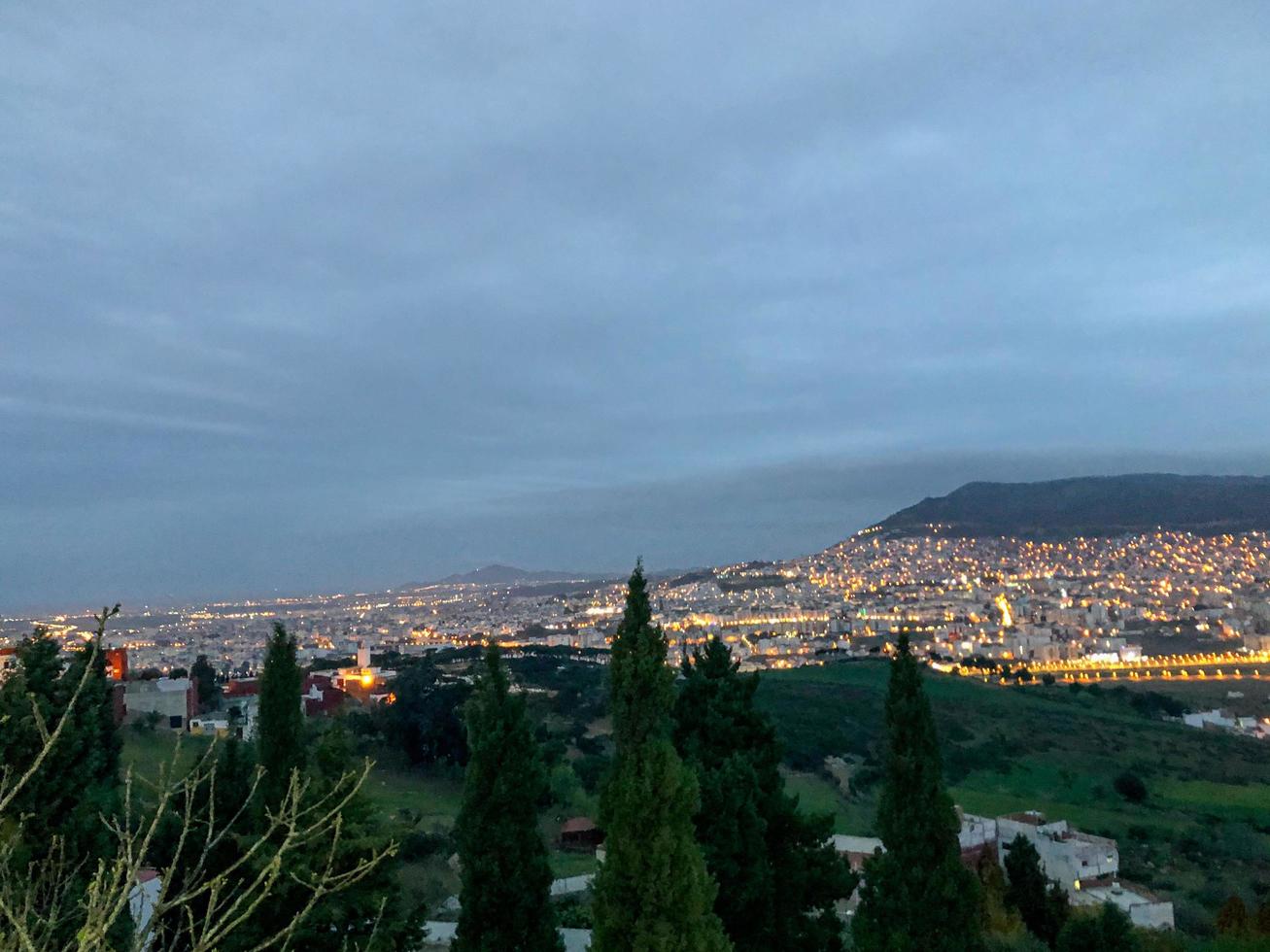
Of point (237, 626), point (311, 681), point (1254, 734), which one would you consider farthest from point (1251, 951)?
point (237, 626)

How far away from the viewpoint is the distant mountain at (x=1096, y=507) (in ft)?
320

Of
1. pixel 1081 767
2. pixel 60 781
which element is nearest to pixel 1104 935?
pixel 60 781

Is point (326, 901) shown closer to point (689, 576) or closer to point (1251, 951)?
point (1251, 951)

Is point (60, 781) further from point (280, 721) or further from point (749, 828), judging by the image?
point (749, 828)

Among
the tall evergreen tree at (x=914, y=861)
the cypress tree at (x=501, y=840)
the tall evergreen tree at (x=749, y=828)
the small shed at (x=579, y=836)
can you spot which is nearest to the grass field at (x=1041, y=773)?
the small shed at (x=579, y=836)

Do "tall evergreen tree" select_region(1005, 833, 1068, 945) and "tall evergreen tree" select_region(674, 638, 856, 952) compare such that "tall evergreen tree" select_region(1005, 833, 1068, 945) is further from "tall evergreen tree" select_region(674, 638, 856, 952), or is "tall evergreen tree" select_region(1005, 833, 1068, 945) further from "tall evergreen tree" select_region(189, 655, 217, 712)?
"tall evergreen tree" select_region(189, 655, 217, 712)

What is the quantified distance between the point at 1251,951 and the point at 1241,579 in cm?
8151

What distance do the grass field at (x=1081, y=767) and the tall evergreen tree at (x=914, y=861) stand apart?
420 inches

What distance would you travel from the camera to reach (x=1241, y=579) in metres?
79.6

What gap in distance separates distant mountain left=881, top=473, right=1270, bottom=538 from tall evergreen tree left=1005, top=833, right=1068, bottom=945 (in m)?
92.3

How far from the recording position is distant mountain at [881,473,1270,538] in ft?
320

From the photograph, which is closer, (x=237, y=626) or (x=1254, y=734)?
(x=1254, y=734)

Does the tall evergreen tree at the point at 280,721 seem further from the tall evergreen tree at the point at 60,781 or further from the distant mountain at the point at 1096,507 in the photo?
the distant mountain at the point at 1096,507

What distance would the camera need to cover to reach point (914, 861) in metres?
8.98
